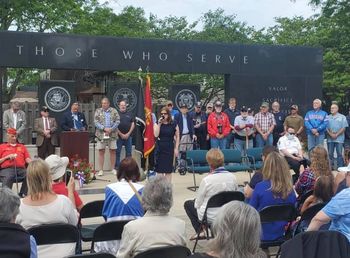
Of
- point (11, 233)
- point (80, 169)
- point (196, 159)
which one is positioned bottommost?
point (80, 169)

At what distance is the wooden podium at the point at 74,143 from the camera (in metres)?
12.2

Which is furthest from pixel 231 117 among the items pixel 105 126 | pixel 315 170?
pixel 315 170

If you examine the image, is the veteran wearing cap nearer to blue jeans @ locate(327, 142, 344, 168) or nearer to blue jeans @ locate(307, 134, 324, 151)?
blue jeans @ locate(307, 134, 324, 151)

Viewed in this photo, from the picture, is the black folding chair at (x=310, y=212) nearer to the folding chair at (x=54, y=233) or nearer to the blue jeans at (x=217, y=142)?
the folding chair at (x=54, y=233)

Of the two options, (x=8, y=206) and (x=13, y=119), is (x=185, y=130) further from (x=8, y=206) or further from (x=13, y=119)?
(x=8, y=206)

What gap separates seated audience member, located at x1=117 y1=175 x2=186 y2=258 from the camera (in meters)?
4.03

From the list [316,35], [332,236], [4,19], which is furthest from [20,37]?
[316,35]

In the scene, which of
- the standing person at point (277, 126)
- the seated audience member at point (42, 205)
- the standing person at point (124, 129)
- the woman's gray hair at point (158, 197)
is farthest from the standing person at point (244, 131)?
the woman's gray hair at point (158, 197)

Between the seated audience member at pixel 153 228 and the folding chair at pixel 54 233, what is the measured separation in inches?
18.8

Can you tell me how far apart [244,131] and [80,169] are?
4.60 meters

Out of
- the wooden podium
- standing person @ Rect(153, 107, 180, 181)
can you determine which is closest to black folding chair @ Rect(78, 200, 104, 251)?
standing person @ Rect(153, 107, 180, 181)

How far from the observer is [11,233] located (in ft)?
10.8

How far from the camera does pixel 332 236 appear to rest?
3516mm

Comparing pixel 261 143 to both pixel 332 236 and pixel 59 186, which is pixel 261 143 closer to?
pixel 59 186
